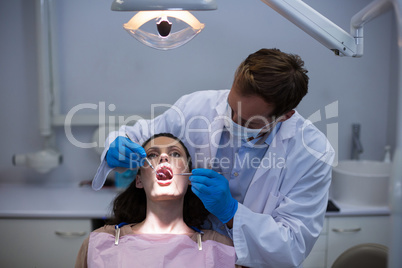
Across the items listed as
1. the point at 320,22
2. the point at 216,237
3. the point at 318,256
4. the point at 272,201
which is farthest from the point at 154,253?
the point at 318,256

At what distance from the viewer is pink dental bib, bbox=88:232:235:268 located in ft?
4.70

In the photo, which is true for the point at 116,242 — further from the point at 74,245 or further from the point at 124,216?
the point at 74,245

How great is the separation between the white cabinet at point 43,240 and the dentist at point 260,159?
652 millimetres

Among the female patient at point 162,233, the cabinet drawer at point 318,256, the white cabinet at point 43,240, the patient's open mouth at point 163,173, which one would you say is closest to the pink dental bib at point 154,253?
the female patient at point 162,233

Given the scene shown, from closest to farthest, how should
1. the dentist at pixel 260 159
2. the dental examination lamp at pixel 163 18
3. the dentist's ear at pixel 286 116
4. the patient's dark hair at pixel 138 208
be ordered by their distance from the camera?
the dental examination lamp at pixel 163 18 → the dentist at pixel 260 159 → the dentist's ear at pixel 286 116 → the patient's dark hair at pixel 138 208

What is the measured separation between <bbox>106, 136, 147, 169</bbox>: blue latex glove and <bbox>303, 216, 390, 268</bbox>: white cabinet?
3.78 ft

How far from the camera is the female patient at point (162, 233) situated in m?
1.44

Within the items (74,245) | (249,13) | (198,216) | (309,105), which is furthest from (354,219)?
(74,245)

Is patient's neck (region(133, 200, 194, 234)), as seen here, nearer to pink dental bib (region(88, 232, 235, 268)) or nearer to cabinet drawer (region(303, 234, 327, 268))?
pink dental bib (region(88, 232, 235, 268))

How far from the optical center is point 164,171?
1.52 m

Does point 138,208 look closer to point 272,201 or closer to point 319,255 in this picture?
point 272,201

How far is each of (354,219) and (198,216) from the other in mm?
950

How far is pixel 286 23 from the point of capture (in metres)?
2.22

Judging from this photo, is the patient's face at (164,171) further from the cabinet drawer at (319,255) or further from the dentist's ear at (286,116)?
the cabinet drawer at (319,255)
